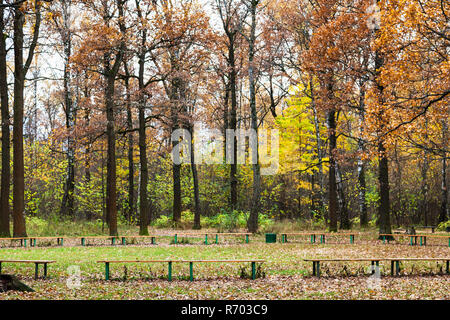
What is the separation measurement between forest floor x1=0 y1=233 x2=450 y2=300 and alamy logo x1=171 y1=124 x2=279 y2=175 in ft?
38.6

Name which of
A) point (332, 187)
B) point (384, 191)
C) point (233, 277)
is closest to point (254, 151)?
point (332, 187)

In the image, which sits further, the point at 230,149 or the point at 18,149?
the point at 230,149

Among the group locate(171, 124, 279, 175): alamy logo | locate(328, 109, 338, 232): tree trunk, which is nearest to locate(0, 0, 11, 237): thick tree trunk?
locate(171, 124, 279, 175): alamy logo

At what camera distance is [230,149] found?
1105 inches

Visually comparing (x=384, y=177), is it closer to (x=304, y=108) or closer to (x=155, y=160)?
(x=304, y=108)

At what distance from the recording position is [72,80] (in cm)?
2170

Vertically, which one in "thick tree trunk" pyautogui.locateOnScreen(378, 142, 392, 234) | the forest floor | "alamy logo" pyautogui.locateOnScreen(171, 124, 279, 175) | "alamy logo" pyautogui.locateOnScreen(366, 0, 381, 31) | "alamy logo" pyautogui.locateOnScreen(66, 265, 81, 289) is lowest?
the forest floor

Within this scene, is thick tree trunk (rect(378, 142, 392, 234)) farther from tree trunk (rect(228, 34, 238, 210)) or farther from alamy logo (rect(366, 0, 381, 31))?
tree trunk (rect(228, 34, 238, 210))

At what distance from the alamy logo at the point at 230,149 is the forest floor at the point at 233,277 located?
11.8 metres

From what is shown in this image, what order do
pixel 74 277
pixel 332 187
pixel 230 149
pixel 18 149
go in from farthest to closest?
pixel 230 149 < pixel 332 187 < pixel 18 149 < pixel 74 277

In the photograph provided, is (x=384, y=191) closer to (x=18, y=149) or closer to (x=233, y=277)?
(x=233, y=277)

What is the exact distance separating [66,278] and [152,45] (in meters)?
11.5

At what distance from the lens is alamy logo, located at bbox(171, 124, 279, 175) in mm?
→ 26766

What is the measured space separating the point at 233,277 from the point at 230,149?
60.2 ft
